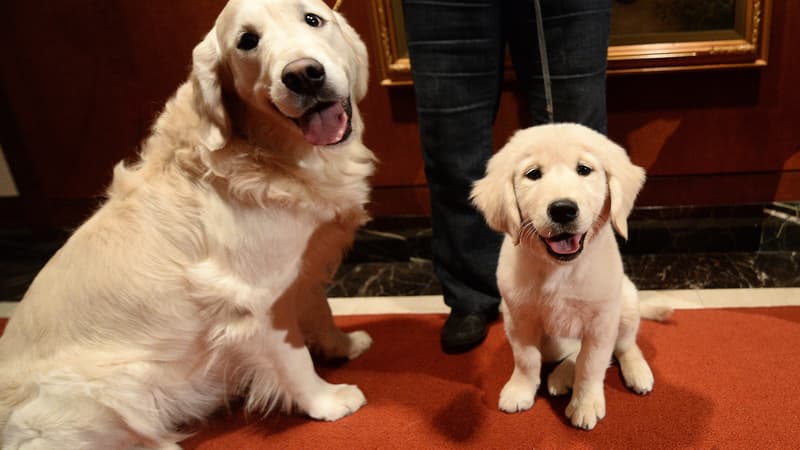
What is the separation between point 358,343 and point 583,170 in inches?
41.2

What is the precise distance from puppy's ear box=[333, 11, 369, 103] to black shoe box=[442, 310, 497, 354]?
0.84 meters

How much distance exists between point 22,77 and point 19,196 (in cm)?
66

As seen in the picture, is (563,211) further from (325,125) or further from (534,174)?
(325,125)

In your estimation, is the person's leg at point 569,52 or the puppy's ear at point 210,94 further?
the person's leg at point 569,52

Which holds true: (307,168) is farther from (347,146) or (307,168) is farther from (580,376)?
(580,376)

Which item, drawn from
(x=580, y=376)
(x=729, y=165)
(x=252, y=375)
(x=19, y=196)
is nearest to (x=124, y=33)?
(x=19, y=196)

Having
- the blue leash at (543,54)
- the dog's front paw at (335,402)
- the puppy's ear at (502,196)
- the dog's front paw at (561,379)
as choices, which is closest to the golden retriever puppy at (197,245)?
the dog's front paw at (335,402)

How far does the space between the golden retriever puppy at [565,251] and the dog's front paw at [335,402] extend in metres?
0.43

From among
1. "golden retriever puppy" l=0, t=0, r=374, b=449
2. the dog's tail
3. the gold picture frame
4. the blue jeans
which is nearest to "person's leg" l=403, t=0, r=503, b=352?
the blue jeans

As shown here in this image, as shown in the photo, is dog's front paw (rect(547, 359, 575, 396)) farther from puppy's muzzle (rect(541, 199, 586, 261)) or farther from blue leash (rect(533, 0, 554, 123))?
blue leash (rect(533, 0, 554, 123))

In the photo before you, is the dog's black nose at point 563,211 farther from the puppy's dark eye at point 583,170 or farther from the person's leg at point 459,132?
the person's leg at point 459,132

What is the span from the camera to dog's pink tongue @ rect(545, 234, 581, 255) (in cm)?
116

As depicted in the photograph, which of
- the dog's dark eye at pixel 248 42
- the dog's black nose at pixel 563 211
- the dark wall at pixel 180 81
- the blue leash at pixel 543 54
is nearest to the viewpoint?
the dog's black nose at pixel 563 211

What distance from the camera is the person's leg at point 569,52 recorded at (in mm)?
1419
